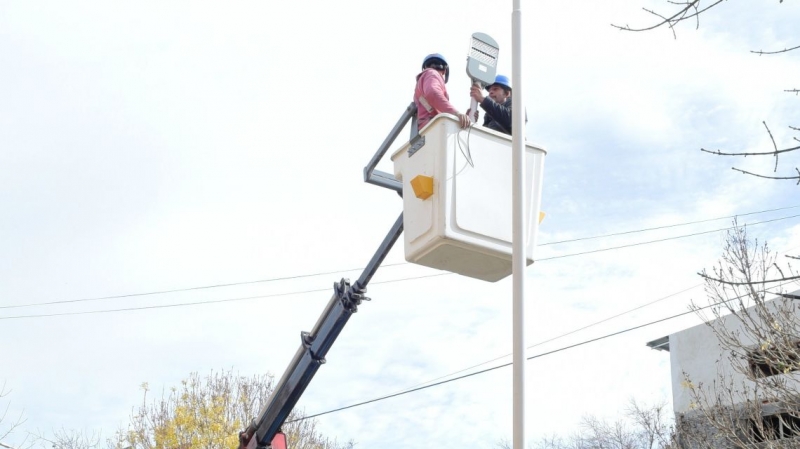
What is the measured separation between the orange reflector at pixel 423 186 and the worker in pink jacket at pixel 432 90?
1.59 feet

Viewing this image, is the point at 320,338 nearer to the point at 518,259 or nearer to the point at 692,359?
the point at 518,259

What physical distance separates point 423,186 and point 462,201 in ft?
0.83

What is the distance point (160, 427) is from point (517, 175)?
15599mm

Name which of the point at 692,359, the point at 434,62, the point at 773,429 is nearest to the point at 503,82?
the point at 434,62

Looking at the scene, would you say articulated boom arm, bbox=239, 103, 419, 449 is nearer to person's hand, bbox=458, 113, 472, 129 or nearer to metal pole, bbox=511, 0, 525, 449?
person's hand, bbox=458, 113, 472, 129

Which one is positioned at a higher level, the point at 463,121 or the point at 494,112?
the point at 494,112

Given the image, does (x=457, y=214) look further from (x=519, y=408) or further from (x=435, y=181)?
(x=519, y=408)

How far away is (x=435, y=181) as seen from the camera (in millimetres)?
5457

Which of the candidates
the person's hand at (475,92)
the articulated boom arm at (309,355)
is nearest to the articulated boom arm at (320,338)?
the articulated boom arm at (309,355)

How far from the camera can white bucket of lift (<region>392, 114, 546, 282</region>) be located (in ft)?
17.7

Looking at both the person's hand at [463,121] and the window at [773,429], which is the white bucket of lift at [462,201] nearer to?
the person's hand at [463,121]

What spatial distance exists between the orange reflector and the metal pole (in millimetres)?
498

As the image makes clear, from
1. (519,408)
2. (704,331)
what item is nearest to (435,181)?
(519,408)

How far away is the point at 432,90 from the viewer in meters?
6.18
